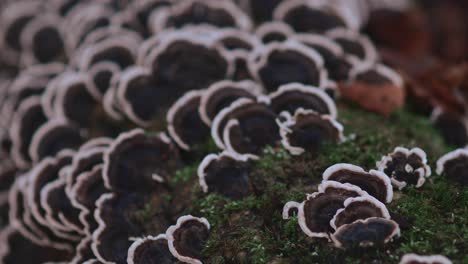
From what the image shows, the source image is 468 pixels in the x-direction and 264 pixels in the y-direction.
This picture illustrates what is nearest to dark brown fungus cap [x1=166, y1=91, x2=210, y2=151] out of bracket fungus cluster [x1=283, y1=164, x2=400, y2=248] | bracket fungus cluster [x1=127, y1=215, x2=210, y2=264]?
bracket fungus cluster [x1=127, y1=215, x2=210, y2=264]

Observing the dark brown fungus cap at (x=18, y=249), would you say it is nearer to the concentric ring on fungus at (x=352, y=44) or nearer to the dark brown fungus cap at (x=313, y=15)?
the dark brown fungus cap at (x=313, y=15)

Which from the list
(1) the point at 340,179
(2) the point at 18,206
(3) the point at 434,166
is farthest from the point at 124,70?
(3) the point at 434,166

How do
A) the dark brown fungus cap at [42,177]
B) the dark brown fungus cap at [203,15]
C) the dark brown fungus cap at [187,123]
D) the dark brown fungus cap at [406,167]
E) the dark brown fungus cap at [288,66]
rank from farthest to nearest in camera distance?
1. the dark brown fungus cap at [203,15]
2. the dark brown fungus cap at [288,66]
3. the dark brown fungus cap at [42,177]
4. the dark brown fungus cap at [187,123]
5. the dark brown fungus cap at [406,167]

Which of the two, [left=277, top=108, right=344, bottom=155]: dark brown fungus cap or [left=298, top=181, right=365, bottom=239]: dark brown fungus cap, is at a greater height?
[left=277, top=108, right=344, bottom=155]: dark brown fungus cap

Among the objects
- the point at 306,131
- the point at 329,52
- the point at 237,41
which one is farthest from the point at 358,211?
the point at 237,41

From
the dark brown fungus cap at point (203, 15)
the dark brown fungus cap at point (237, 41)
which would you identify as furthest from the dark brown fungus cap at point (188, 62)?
the dark brown fungus cap at point (203, 15)

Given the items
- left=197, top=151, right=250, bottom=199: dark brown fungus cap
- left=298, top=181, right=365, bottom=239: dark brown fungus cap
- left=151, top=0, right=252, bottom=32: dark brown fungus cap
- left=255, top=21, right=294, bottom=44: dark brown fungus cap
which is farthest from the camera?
left=151, top=0, right=252, bottom=32: dark brown fungus cap

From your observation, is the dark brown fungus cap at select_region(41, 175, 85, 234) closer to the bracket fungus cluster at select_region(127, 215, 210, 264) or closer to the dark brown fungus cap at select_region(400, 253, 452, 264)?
the bracket fungus cluster at select_region(127, 215, 210, 264)
